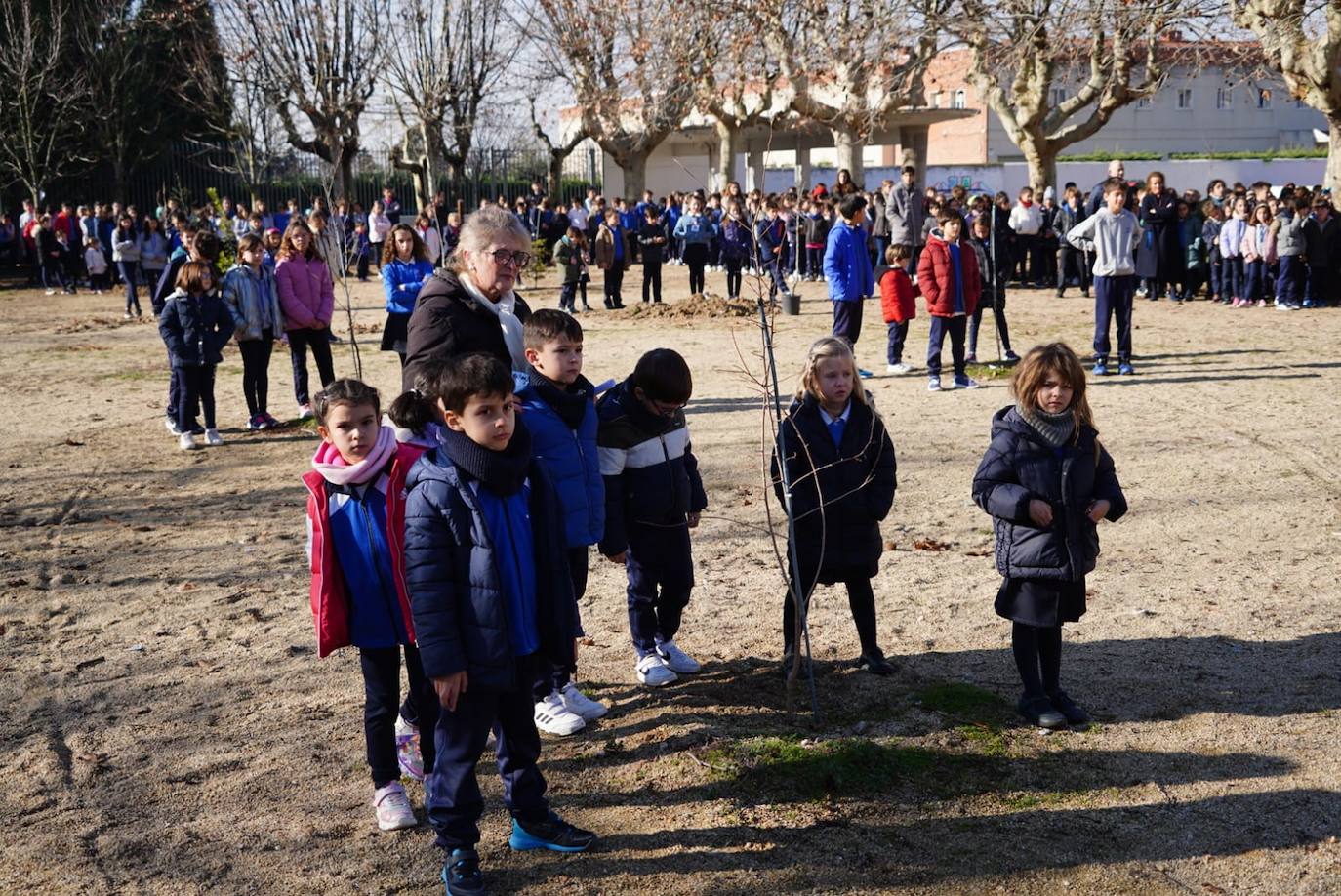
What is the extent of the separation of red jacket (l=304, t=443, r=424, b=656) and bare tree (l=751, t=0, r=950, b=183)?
13.8m

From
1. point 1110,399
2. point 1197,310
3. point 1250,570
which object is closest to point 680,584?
point 1250,570

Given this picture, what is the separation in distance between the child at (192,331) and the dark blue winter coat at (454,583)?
707 cm

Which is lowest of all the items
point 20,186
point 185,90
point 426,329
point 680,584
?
point 680,584

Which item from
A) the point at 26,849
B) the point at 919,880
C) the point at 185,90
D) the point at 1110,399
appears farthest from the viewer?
the point at 185,90

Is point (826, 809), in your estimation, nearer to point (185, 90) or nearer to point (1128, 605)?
point (1128, 605)

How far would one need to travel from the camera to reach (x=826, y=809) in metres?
4.29

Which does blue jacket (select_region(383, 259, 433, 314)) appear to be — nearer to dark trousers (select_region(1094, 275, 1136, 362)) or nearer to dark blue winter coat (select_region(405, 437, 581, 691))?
dark trousers (select_region(1094, 275, 1136, 362))

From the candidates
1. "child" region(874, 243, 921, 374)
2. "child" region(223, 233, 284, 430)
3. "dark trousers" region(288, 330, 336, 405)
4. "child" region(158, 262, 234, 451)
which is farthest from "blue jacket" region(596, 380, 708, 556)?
"child" region(874, 243, 921, 374)

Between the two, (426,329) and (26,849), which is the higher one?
(426,329)

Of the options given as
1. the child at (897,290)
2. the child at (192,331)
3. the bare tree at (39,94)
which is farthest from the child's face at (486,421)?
the bare tree at (39,94)

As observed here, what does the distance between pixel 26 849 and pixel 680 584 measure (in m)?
2.50

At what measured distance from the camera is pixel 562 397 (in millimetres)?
4594

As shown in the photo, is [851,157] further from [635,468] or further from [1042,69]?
[635,468]

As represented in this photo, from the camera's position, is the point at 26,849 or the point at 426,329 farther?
the point at 426,329
